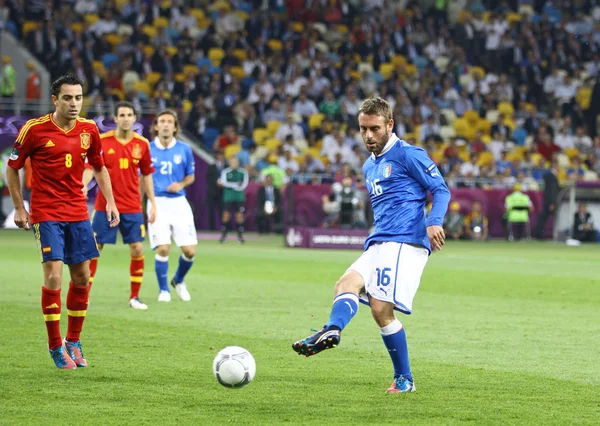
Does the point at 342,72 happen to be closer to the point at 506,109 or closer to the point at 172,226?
the point at 506,109

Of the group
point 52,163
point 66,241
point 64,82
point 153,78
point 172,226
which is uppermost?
point 153,78

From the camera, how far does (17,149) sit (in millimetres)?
8125

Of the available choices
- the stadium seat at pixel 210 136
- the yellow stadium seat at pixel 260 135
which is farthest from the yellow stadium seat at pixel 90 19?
the yellow stadium seat at pixel 260 135

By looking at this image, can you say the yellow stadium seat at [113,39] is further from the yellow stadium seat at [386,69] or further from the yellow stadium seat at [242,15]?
the yellow stadium seat at [386,69]

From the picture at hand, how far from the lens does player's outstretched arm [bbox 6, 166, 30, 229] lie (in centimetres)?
805

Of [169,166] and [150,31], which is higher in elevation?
[150,31]

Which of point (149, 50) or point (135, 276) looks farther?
point (149, 50)

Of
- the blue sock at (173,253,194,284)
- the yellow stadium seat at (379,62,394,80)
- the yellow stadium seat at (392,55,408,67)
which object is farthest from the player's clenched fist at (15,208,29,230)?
the yellow stadium seat at (392,55,408,67)

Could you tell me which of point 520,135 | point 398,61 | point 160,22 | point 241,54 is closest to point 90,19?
point 160,22

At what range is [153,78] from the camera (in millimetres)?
31156

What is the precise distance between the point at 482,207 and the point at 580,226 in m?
2.65

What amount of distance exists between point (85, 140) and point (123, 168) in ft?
13.7

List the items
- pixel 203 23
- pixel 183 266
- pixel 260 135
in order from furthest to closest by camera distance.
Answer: pixel 203 23, pixel 260 135, pixel 183 266

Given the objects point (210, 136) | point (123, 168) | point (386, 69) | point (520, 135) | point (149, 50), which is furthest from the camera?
point (386, 69)
